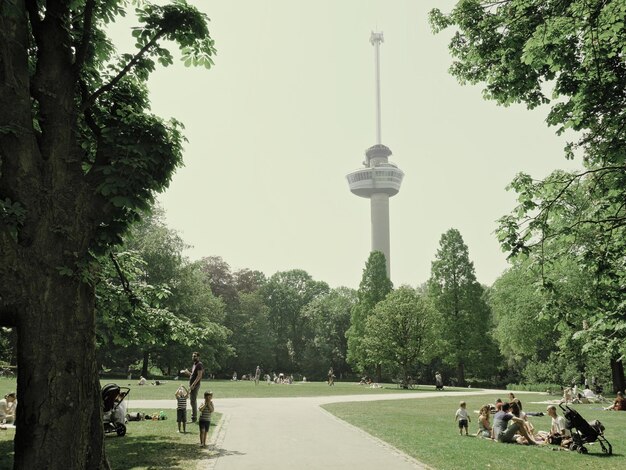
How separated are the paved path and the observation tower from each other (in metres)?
118

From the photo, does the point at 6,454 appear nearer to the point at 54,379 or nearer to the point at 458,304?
the point at 54,379

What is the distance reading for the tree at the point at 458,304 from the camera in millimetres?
52375

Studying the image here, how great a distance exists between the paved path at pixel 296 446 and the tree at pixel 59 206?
11.9 feet

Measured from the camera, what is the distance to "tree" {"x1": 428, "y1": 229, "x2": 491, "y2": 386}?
172 ft

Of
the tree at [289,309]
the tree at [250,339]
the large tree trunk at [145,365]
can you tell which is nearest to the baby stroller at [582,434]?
the large tree trunk at [145,365]

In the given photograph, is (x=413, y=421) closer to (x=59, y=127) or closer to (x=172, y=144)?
(x=172, y=144)

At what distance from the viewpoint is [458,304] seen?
178 feet

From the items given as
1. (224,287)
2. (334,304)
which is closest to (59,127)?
(224,287)

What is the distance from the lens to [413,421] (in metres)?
17.3

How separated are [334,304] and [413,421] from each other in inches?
2597

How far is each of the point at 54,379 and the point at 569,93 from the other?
9.47 m

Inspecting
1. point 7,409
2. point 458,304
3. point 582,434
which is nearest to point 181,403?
point 7,409

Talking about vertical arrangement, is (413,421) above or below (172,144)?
below

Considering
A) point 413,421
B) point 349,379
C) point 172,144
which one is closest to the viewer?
point 172,144
